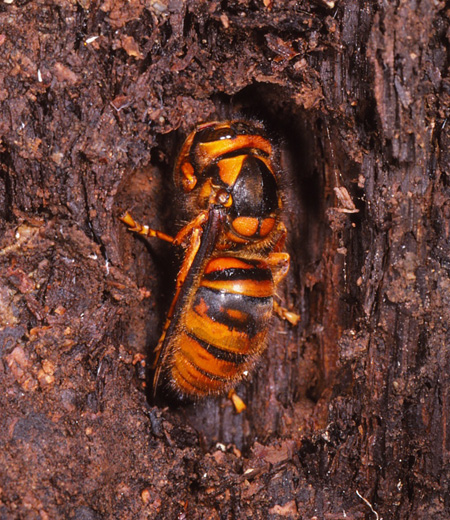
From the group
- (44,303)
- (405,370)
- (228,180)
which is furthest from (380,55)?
(44,303)

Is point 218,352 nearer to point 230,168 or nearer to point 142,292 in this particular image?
point 142,292

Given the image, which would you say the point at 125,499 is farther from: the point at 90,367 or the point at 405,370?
the point at 405,370

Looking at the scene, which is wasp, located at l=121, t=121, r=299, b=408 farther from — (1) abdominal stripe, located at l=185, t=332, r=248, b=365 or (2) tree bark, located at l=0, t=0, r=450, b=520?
(2) tree bark, located at l=0, t=0, r=450, b=520

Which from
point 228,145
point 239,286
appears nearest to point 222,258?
point 239,286

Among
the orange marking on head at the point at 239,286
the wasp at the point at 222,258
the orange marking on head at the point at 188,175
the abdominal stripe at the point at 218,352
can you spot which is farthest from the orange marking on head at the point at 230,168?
the abdominal stripe at the point at 218,352

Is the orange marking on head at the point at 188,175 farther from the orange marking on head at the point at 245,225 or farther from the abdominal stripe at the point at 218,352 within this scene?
the abdominal stripe at the point at 218,352

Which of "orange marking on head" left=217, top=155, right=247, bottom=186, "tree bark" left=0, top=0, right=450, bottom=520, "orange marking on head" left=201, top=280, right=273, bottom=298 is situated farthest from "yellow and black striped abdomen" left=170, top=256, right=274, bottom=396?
"orange marking on head" left=217, top=155, right=247, bottom=186

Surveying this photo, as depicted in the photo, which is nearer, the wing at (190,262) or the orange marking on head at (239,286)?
the wing at (190,262)
